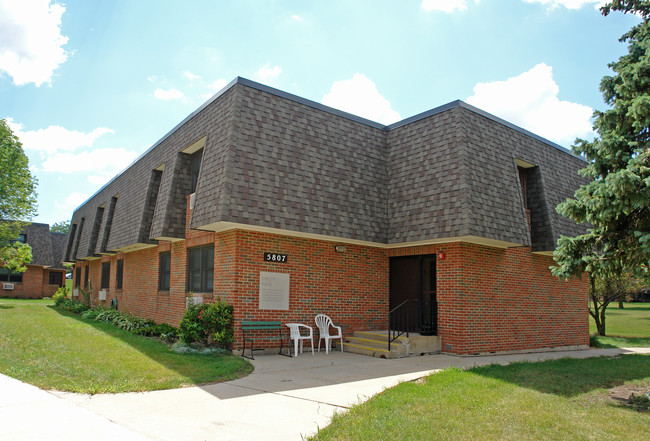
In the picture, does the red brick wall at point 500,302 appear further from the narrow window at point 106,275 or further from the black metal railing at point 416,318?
the narrow window at point 106,275

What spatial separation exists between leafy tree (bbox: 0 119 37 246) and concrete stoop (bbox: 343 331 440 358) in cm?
2576

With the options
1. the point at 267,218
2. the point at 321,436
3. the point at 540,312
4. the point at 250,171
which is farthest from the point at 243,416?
the point at 540,312

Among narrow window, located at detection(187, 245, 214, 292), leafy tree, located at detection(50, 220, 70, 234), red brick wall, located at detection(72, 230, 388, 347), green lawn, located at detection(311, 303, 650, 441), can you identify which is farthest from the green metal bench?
leafy tree, located at detection(50, 220, 70, 234)

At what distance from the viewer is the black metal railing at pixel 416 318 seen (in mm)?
11864

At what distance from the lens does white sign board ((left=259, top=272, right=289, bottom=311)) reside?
11.2 metres

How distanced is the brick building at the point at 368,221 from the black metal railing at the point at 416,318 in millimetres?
55

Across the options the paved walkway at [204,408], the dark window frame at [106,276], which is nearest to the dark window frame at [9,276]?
the dark window frame at [106,276]

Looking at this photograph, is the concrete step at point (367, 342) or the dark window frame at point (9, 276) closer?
the concrete step at point (367, 342)

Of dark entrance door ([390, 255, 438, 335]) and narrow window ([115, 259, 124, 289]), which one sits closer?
dark entrance door ([390, 255, 438, 335])

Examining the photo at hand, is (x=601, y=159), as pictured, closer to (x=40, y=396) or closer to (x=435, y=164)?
(x=435, y=164)

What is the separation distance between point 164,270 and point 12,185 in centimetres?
1907

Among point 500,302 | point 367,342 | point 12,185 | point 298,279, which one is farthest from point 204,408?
point 12,185

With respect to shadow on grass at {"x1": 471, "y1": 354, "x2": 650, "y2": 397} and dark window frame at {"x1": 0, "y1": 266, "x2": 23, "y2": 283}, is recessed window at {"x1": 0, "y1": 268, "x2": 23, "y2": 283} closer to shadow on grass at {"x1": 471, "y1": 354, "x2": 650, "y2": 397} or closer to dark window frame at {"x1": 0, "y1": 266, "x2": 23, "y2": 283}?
dark window frame at {"x1": 0, "y1": 266, "x2": 23, "y2": 283}

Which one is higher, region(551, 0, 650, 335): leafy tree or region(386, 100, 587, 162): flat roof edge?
region(386, 100, 587, 162): flat roof edge
